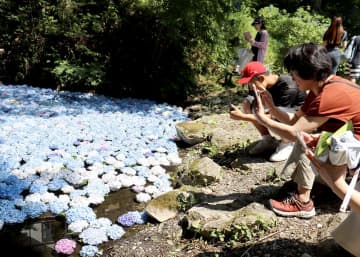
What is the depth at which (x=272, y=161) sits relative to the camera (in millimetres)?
4609

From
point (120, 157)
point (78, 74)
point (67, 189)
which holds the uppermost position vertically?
point (78, 74)

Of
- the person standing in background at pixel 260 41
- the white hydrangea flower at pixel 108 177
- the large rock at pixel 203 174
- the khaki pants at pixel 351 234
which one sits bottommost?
the white hydrangea flower at pixel 108 177

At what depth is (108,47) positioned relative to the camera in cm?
866

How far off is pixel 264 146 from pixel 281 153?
0.79 ft

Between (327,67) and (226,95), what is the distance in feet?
19.0

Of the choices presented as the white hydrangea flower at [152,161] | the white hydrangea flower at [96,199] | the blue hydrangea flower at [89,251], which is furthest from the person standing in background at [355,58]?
the blue hydrangea flower at [89,251]

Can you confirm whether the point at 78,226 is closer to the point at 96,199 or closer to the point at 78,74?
the point at 96,199

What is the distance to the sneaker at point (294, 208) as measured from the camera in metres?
3.37

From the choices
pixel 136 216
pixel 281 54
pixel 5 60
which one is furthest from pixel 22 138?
pixel 281 54

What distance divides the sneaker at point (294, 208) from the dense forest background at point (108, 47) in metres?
5.11

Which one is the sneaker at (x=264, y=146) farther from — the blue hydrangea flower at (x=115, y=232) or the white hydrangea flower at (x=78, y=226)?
the white hydrangea flower at (x=78, y=226)

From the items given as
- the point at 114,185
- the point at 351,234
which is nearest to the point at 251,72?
the point at 351,234

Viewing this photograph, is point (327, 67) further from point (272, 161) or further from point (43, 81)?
point (43, 81)

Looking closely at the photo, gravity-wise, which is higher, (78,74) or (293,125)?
(293,125)
